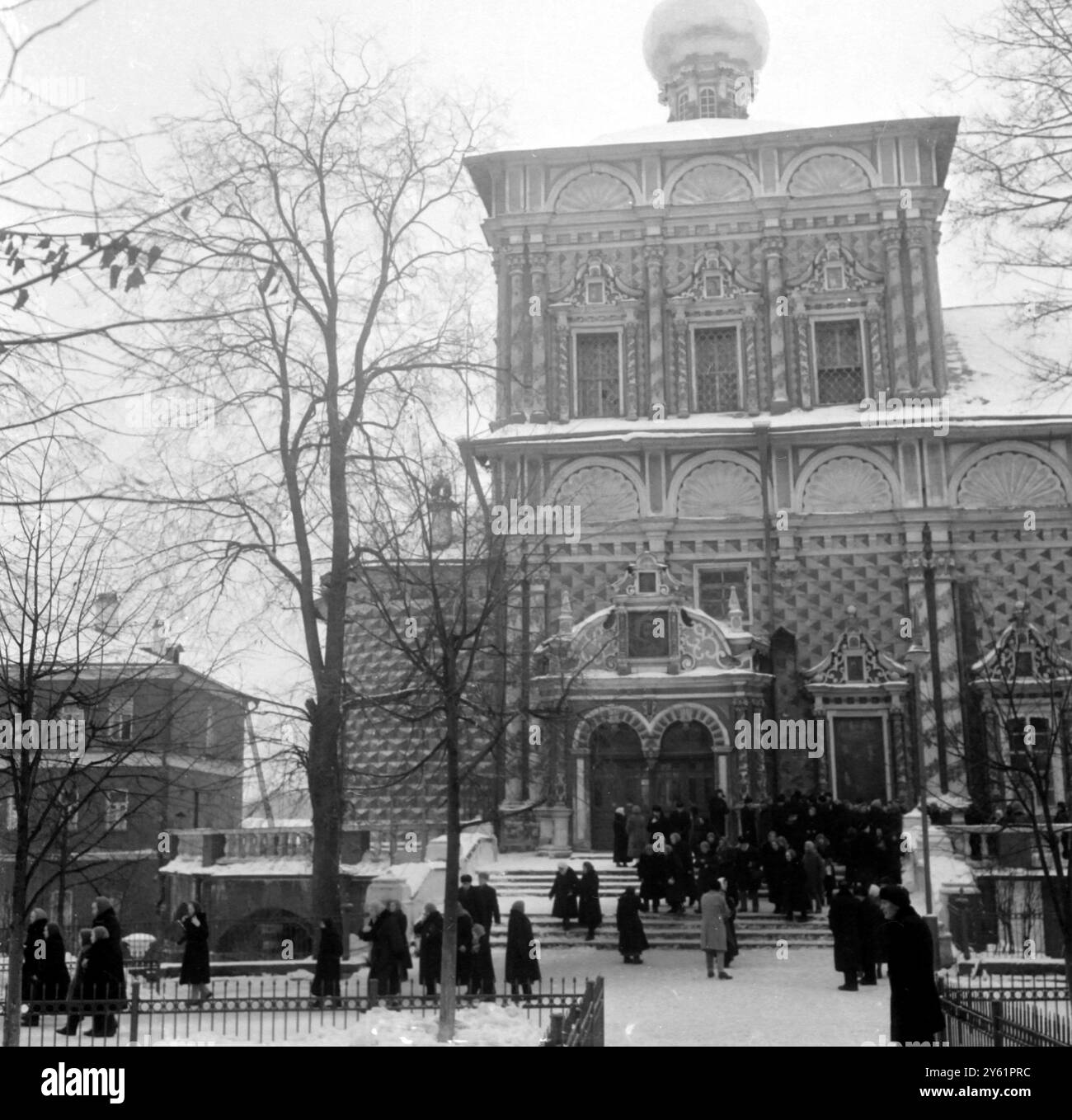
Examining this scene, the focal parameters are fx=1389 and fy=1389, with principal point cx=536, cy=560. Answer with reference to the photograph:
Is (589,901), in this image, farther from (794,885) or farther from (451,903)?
(451,903)

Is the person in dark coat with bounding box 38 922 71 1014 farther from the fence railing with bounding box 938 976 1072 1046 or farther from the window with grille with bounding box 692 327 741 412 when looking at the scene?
the window with grille with bounding box 692 327 741 412

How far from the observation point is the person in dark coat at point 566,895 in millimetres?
17469

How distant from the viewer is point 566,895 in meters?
17.5

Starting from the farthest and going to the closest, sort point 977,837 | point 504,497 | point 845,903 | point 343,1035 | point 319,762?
point 504,497, point 977,837, point 319,762, point 845,903, point 343,1035

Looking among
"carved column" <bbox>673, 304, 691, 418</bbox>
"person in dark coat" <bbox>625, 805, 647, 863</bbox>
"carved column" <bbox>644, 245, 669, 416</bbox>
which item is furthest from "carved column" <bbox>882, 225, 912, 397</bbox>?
"person in dark coat" <bbox>625, 805, 647, 863</bbox>

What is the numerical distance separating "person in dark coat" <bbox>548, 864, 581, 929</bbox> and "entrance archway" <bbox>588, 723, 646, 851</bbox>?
599 cm

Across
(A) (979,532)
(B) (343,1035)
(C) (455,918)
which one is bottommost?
(B) (343,1035)

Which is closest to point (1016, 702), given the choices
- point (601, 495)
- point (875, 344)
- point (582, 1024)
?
point (875, 344)

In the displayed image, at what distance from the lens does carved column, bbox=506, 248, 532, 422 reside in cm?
2761
